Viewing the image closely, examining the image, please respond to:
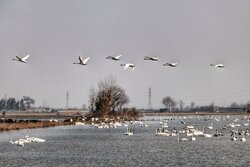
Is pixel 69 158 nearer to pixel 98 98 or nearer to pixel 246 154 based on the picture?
pixel 246 154

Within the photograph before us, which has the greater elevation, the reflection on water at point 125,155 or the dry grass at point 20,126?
the dry grass at point 20,126

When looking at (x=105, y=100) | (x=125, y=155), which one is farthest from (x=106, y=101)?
(x=125, y=155)

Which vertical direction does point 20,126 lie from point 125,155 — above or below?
above

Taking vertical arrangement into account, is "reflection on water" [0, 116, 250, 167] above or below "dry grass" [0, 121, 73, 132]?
below

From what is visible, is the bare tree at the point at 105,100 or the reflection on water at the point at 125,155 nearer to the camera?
the reflection on water at the point at 125,155

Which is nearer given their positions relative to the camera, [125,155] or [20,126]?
[125,155]

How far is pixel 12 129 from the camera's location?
254 feet

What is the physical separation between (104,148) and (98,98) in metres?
75.9

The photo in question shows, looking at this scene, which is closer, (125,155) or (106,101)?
(125,155)

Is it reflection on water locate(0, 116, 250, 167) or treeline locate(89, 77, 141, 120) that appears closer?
reflection on water locate(0, 116, 250, 167)

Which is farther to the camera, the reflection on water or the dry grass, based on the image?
the dry grass

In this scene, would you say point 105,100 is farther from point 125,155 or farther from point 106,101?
point 125,155

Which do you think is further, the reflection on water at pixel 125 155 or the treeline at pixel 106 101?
the treeline at pixel 106 101

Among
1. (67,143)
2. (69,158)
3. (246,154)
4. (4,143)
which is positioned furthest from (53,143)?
(246,154)
